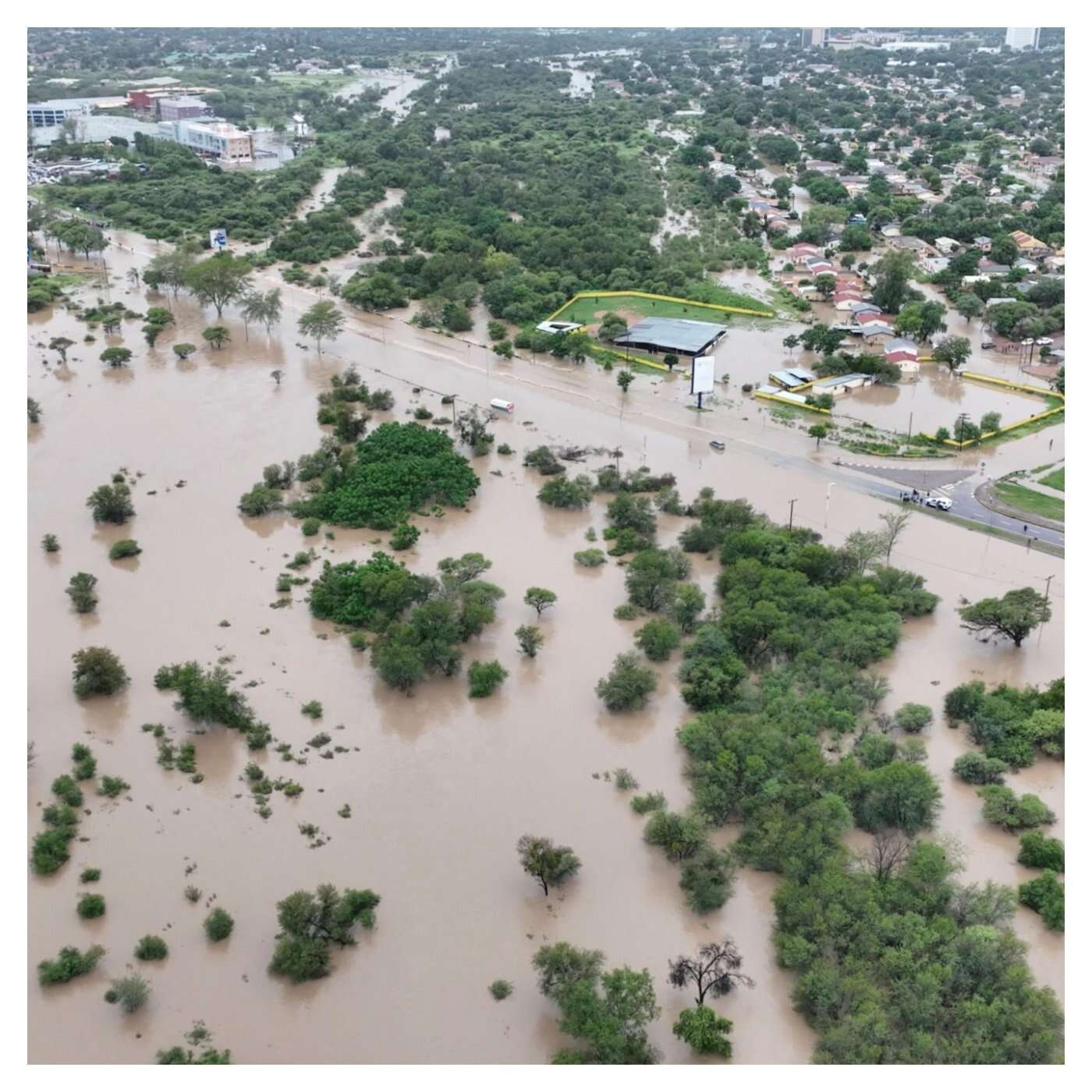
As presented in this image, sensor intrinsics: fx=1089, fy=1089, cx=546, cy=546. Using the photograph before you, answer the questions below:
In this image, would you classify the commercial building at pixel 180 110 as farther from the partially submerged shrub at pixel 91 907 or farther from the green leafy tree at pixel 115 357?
the partially submerged shrub at pixel 91 907

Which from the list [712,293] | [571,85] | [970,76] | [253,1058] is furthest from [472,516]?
[970,76]

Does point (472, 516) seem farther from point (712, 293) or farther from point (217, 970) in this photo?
point (712, 293)

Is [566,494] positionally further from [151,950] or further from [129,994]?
[129,994]

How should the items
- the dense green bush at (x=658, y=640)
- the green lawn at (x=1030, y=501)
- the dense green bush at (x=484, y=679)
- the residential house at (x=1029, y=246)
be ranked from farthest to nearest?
the residential house at (x=1029, y=246) < the green lawn at (x=1030, y=501) < the dense green bush at (x=658, y=640) < the dense green bush at (x=484, y=679)

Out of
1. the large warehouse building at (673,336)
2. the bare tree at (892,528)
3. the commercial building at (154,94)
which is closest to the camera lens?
the bare tree at (892,528)

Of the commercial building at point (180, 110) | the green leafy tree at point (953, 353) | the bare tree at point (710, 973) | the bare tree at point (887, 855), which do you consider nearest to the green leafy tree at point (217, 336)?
the green leafy tree at point (953, 353)

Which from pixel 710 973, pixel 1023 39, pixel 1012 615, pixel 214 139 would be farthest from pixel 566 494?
pixel 1023 39

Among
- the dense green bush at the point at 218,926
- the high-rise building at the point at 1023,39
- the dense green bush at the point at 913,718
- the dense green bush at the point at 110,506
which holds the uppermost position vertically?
the high-rise building at the point at 1023,39
